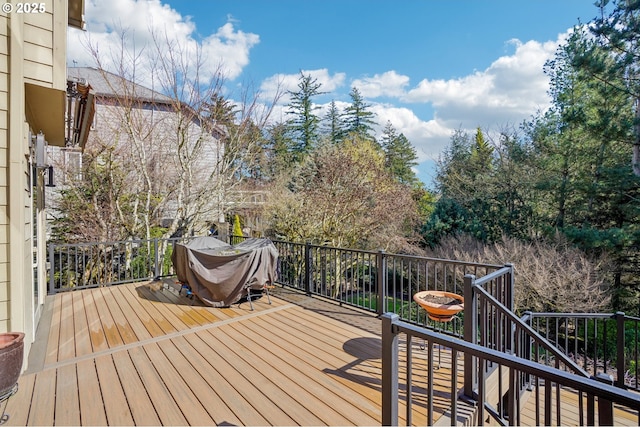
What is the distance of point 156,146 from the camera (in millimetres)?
8875

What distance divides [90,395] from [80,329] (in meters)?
1.78

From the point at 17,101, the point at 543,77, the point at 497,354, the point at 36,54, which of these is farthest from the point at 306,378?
the point at 543,77

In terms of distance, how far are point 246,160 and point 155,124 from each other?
2.45m

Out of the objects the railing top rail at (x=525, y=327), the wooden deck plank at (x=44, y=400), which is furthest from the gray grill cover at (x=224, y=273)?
the railing top rail at (x=525, y=327)

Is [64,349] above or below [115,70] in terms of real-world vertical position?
below

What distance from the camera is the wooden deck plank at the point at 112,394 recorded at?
85.8 inches

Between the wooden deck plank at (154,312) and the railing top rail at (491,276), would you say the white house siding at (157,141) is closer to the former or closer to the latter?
the wooden deck plank at (154,312)

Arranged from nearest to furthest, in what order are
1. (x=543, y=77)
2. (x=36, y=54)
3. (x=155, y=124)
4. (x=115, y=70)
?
(x=36, y=54)
(x=115, y=70)
(x=155, y=124)
(x=543, y=77)

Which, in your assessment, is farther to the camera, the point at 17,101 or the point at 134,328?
the point at 134,328

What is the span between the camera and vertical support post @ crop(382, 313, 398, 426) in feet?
5.10

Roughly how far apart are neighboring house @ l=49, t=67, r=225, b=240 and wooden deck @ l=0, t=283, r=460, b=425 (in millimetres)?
4275

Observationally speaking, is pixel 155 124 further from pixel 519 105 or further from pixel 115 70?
pixel 519 105

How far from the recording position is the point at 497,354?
124cm

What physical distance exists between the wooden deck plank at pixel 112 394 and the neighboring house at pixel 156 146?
5.49 metres
